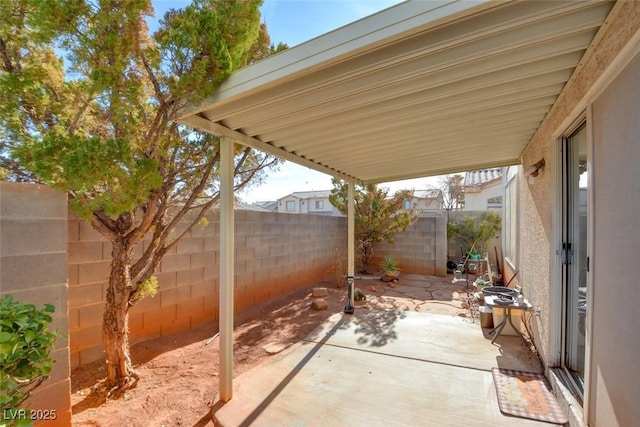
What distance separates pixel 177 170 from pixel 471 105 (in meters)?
2.88

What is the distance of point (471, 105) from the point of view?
253 centimetres

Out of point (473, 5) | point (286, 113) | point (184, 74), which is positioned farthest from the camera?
point (286, 113)

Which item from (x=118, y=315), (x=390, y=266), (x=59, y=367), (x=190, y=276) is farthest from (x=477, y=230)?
(x=59, y=367)

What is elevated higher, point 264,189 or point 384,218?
point 264,189

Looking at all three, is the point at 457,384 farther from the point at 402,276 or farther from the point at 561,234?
the point at 402,276

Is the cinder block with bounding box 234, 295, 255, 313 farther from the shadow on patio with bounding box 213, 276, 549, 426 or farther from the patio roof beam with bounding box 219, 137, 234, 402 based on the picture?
the patio roof beam with bounding box 219, 137, 234, 402

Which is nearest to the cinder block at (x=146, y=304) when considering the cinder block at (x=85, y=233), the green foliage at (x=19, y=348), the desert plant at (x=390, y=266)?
the cinder block at (x=85, y=233)

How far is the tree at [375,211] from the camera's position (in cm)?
846

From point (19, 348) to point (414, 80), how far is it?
2.57 m

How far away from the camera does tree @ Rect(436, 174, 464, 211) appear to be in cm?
1936

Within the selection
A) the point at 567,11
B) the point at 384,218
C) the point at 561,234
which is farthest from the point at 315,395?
the point at 384,218

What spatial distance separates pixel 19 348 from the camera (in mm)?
1136

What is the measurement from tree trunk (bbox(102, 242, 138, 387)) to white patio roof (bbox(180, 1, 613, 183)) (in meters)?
1.43

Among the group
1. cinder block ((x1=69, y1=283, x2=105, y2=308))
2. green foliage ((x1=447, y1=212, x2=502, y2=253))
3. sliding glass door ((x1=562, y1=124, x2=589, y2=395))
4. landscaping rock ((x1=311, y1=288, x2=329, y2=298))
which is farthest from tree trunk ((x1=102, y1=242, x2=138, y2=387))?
green foliage ((x1=447, y1=212, x2=502, y2=253))
